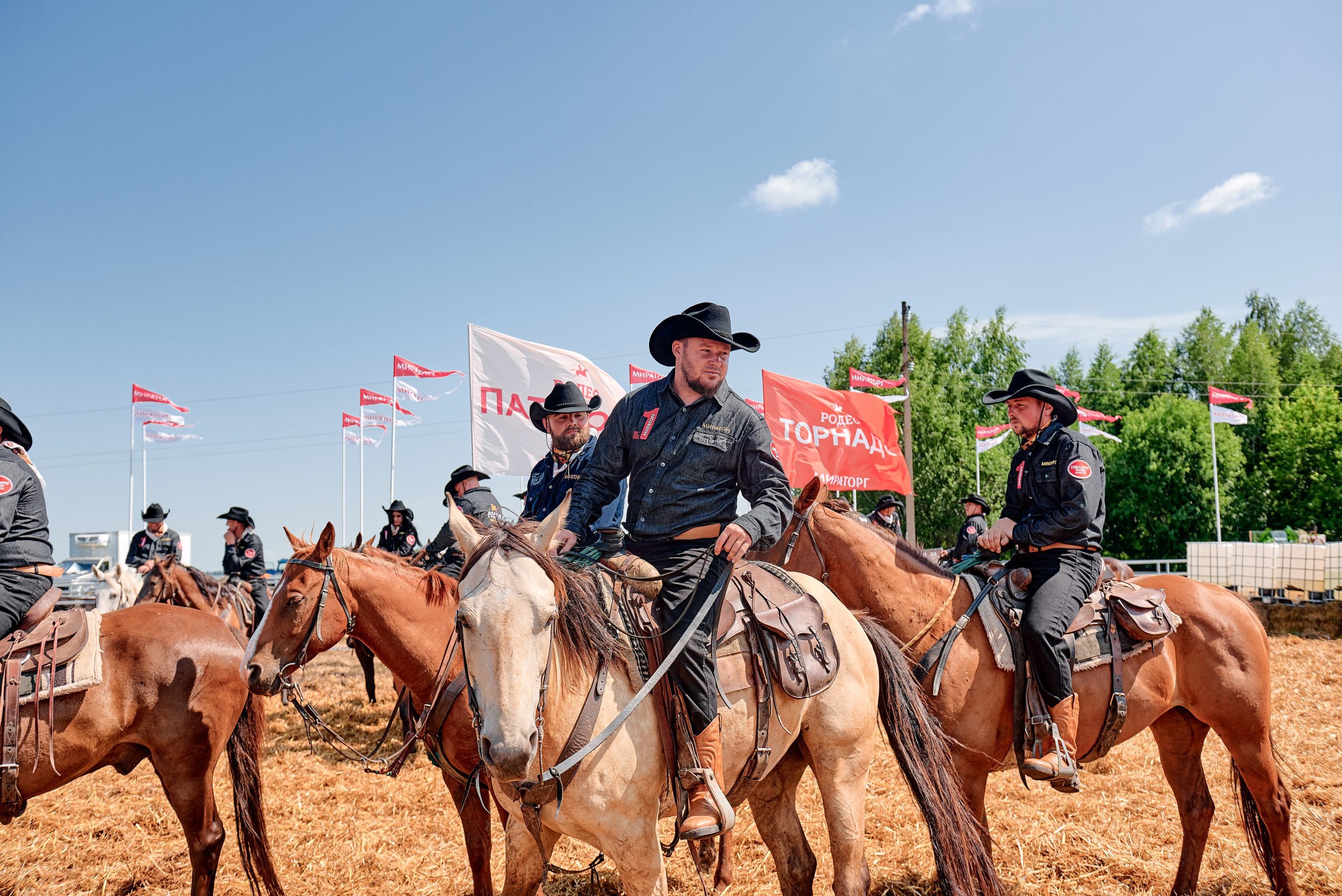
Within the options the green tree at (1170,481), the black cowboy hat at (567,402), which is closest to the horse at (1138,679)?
the black cowboy hat at (567,402)

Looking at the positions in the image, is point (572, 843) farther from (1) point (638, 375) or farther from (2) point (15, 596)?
(1) point (638, 375)

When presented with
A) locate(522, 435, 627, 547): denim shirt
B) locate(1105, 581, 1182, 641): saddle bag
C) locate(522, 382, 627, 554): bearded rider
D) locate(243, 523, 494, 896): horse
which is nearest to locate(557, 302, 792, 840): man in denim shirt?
locate(522, 435, 627, 547): denim shirt

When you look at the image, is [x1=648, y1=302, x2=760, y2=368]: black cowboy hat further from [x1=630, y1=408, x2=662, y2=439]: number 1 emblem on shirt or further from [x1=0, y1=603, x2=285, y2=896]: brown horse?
[x1=0, y1=603, x2=285, y2=896]: brown horse

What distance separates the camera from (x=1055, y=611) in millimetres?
4578

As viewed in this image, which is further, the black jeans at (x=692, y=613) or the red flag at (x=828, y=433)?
the red flag at (x=828, y=433)

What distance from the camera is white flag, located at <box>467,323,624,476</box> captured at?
8.68 m

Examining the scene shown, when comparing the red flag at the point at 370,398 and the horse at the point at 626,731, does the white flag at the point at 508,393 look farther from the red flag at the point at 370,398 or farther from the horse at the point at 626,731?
the red flag at the point at 370,398

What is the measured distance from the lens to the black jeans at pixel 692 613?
10.5 feet

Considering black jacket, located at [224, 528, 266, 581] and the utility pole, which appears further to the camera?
the utility pole

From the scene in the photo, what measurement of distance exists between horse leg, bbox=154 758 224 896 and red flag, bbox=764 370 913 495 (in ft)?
32.8

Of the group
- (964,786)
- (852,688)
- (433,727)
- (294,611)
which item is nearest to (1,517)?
(294,611)

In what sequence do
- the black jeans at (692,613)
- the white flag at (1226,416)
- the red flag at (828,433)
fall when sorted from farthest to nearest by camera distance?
the white flag at (1226,416)
the red flag at (828,433)
the black jeans at (692,613)

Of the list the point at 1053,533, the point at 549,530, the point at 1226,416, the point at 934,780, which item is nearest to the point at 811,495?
the point at 1053,533

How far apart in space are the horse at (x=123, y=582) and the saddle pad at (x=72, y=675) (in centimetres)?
665
